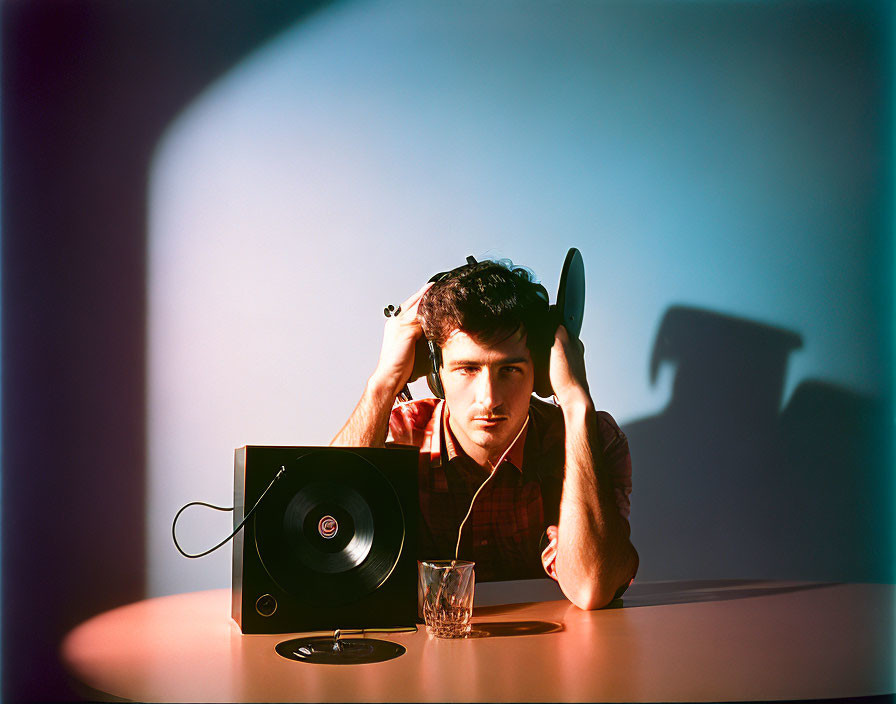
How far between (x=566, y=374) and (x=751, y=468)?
2.02 feet

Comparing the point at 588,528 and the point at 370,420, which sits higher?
the point at 370,420

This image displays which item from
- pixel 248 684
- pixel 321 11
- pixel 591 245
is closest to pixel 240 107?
pixel 321 11

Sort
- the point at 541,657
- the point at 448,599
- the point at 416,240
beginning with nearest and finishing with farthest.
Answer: the point at 541,657 < the point at 448,599 < the point at 416,240

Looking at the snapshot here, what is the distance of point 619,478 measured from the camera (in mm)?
1534

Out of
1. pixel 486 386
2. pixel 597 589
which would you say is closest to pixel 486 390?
pixel 486 386

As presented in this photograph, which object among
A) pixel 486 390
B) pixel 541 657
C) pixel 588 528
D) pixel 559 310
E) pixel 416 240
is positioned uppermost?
pixel 416 240

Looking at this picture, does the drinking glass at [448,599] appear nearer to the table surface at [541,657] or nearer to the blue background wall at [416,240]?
the table surface at [541,657]

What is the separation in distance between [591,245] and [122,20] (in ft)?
3.59

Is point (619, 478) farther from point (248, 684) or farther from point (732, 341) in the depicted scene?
point (248, 684)

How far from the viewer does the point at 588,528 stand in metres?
1.36

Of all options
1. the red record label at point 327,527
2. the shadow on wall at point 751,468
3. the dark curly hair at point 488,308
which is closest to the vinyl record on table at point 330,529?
the red record label at point 327,527

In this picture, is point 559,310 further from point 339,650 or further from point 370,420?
point 339,650

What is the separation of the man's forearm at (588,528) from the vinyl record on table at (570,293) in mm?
158

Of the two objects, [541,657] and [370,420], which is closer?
[541,657]
